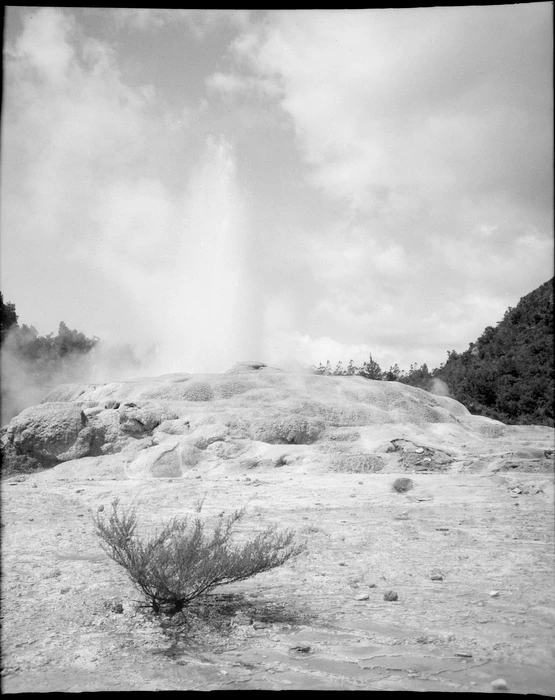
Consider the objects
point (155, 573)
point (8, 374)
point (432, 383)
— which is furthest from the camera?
point (432, 383)

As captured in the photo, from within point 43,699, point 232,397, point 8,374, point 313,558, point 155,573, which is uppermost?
point 8,374

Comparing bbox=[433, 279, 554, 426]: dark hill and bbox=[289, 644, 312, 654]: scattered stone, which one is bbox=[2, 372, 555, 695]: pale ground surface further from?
bbox=[433, 279, 554, 426]: dark hill

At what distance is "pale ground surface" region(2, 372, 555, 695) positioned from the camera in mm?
3822

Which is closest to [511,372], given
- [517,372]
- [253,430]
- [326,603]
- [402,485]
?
[517,372]

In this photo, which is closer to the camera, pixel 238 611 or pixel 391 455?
pixel 238 611

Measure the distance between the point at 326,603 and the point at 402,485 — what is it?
310 inches

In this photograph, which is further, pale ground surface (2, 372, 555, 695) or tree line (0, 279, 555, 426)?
tree line (0, 279, 555, 426)

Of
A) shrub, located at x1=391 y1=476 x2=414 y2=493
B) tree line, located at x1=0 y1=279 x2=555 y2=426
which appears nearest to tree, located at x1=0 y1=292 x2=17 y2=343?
tree line, located at x1=0 y1=279 x2=555 y2=426

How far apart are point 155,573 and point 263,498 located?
25.4 ft

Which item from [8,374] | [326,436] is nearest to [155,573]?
[326,436]

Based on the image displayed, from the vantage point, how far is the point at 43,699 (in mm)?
1956

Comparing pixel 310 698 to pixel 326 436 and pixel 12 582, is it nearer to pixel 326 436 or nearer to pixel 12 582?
pixel 12 582

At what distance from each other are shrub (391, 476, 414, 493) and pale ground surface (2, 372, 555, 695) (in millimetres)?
348

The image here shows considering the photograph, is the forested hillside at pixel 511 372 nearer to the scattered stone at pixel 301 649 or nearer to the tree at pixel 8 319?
the tree at pixel 8 319
